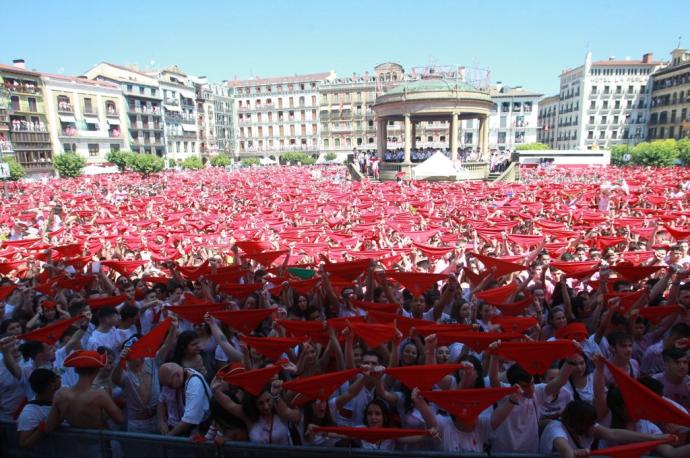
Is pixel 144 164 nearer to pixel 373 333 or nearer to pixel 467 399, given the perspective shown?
pixel 373 333

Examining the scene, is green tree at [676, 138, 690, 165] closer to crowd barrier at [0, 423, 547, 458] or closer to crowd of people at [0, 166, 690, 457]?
crowd of people at [0, 166, 690, 457]

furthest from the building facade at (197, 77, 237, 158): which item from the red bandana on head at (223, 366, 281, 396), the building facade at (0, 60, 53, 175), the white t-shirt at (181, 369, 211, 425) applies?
the red bandana on head at (223, 366, 281, 396)

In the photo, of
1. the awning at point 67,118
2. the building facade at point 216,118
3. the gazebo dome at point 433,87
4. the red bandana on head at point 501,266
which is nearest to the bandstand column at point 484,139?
the gazebo dome at point 433,87

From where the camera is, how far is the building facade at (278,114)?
100625 millimetres

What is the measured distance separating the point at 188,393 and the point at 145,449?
57 cm

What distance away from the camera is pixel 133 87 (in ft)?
243

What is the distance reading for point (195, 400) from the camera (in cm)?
443

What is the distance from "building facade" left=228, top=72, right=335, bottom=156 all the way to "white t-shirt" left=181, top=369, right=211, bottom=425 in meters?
97.1

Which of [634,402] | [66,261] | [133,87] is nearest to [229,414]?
[634,402]

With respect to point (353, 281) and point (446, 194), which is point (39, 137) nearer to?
point (446, 194)

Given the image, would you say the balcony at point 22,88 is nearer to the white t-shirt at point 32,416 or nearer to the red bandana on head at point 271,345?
the white t-shirt at point 32,416

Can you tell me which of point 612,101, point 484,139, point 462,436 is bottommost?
point 462,436

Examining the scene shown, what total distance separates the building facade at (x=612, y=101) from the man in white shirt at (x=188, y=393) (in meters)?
92.4

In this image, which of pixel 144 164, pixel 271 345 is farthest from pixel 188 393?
pixel 144 164
